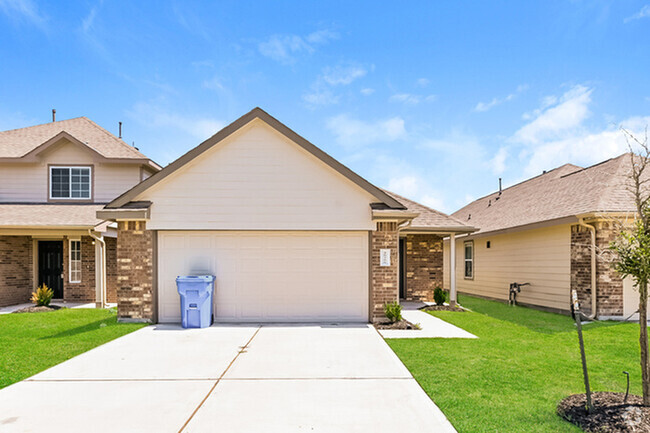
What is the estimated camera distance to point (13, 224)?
1162cm

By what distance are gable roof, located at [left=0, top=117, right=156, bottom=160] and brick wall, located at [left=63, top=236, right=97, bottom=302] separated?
347cm

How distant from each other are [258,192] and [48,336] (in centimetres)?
558

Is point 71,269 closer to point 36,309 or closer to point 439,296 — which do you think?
point 36,309

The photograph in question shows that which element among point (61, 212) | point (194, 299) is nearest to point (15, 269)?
point (61, 212)

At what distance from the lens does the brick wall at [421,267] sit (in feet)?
45.2

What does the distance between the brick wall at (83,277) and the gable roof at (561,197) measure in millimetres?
14708

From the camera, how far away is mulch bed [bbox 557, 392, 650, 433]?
3639 mm

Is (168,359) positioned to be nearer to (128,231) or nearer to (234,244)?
(234,244)

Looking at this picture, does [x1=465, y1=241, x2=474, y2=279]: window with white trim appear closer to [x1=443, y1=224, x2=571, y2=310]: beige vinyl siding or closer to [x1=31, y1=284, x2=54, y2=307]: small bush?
[x1=443, y1=224, x2=571, y2=310]: beige vinyl siding

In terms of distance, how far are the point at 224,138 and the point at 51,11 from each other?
27.4ft

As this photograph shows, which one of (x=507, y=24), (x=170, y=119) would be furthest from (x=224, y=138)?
(x=507, y=24)

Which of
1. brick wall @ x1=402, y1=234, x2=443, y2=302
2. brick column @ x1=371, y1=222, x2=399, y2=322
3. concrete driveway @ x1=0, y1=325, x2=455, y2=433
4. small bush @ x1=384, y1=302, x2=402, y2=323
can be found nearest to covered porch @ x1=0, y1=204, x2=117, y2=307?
concrete driveway @ x1=0, y1=325, x2=455, y2=433

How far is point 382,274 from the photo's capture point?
9141 millimetres

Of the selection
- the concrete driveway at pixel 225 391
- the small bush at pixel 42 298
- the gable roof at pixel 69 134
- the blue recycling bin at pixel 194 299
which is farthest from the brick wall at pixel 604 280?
the small bush at pixel 42 298
